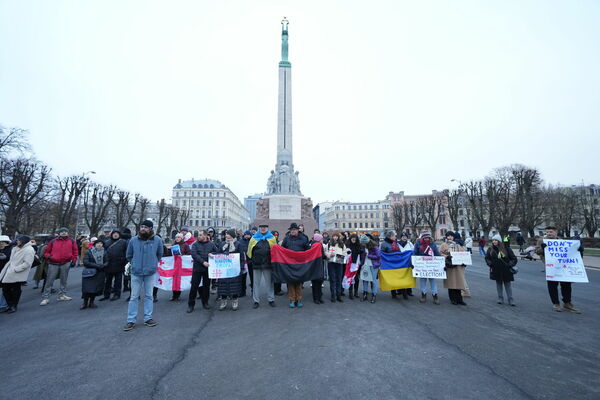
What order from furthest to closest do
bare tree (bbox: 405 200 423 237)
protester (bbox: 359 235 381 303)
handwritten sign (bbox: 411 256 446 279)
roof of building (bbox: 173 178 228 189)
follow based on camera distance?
roof of building (bbox: 173 178 228 189), bare tree (bbox: 405 200 423 237), protester (bbox: 359 235 381 303), handwritten sign (bbox: 411 256 446 279)

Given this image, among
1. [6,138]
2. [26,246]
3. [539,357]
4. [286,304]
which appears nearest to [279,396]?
[539,357]

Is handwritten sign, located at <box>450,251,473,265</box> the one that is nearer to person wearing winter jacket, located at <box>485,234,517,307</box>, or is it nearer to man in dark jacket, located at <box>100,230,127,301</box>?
person wearing winter jacket, located at <box>485,234,517,307</box>

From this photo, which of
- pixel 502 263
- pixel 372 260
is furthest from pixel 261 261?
pixel 502 263

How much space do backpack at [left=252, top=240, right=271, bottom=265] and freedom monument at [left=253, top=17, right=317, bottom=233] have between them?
19.2 meters

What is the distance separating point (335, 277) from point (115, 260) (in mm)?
6318

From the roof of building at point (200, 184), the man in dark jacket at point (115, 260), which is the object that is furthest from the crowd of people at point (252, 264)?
the roof of building at point (200, 184)

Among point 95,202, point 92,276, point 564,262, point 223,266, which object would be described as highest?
point 95,202

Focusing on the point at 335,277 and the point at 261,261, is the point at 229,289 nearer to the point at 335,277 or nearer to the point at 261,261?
the point at 261,261

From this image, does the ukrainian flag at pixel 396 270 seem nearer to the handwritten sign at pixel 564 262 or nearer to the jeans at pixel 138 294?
the handwritten sign at pixel 564 262

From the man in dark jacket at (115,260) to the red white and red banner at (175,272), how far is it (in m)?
1.19

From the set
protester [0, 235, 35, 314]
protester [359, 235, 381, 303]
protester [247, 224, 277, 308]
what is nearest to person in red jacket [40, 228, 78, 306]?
protester [0, 235, 35, 314]

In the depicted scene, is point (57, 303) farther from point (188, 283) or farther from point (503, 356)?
point (503, 356)

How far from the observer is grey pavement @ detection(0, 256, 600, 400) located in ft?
10.8

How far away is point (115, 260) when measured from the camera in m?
8.19
